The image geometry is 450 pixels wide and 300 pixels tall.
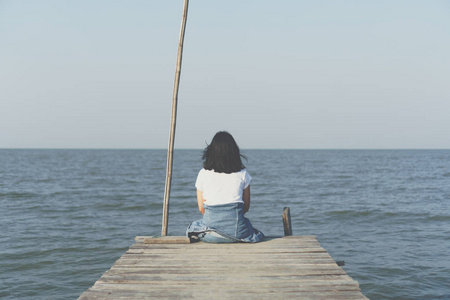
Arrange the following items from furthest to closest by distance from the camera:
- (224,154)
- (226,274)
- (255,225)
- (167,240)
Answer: (255,225)
(167,240)
(224,154)
(226,274)

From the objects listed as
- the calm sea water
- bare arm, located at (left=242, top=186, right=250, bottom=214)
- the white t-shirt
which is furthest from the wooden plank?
the calm sea water

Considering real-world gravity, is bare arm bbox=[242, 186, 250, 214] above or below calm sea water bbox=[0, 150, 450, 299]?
above

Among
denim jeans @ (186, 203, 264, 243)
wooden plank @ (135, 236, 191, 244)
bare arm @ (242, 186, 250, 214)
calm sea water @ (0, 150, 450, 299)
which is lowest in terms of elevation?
calm sea water @ (0, 150, 450, 299)

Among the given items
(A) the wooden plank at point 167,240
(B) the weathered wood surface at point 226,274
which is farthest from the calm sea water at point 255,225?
(B) the weathered wood surface at point 226,274

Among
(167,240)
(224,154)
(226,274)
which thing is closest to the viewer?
(226,274)

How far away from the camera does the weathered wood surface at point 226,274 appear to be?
411 centimetres

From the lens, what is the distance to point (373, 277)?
918cm

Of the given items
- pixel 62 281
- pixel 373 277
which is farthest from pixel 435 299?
pixel 62 281

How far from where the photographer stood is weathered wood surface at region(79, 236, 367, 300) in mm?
4105

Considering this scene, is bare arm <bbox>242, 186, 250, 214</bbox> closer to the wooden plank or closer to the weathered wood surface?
the weathered wood surface

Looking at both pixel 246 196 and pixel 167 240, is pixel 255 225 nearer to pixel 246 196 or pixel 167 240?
pixel 167 240

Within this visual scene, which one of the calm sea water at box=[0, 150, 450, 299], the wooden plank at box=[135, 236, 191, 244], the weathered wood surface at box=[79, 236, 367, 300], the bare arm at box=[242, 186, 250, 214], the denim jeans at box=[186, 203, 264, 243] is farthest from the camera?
the calm sea water at box=[0, 150, 450, 299]

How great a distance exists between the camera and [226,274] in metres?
4.68

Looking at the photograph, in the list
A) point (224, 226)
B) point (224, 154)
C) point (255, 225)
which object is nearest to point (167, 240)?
point (224, 226)
